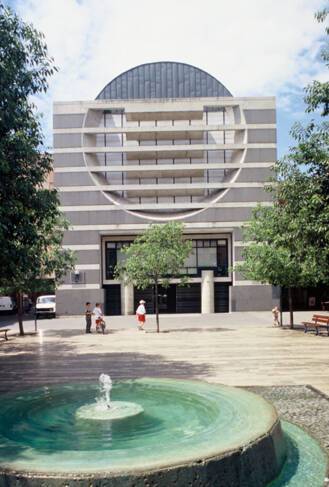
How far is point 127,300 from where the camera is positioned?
126 ft

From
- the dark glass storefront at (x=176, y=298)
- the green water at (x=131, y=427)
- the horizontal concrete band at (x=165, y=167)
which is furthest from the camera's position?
the dark glass storefront at (x=176, y=298)

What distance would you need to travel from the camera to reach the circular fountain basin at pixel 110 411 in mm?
6477

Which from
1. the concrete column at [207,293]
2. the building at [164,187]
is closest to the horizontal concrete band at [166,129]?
the building at [164,187]

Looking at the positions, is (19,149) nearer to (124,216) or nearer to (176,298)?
(124,216)

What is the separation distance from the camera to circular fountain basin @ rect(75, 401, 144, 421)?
6.48 meters

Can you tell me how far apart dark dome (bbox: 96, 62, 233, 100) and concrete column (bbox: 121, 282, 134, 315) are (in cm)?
2159

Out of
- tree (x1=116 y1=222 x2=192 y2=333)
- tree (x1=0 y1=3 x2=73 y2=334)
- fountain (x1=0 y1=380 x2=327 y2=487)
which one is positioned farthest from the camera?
tree (x1=116 y1=222 x2=192 y2=333)

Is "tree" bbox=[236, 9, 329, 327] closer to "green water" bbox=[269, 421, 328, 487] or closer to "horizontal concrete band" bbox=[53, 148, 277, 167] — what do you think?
"green water" bbox=[269, 421, 328, 487]

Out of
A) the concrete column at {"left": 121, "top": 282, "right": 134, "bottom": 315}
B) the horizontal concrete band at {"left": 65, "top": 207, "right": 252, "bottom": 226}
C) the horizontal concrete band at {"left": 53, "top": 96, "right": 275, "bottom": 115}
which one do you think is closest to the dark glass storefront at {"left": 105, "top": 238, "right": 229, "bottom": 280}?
the horizontal concrete band at {"left": 65, "top": 207, "right": 252, "bottom": 226}

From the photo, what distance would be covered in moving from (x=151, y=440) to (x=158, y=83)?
47949 millimetres

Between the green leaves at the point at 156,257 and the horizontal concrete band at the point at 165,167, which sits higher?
the horizontal concrete band at the point at 165,167

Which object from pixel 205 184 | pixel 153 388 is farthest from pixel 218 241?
pixel 153 388

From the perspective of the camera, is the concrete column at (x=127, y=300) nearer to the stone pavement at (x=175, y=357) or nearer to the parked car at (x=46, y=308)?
the parked car at (x=46, y=308)

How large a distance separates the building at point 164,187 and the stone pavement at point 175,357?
15969mm
